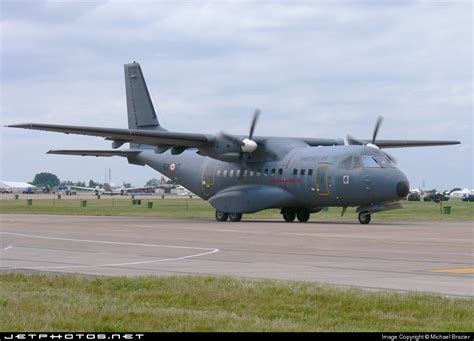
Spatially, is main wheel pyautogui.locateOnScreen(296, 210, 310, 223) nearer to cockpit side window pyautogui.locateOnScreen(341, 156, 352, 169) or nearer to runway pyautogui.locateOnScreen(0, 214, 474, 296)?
cockpit side window pyautogui.locateOnScreen(341, 156, 352, 169)

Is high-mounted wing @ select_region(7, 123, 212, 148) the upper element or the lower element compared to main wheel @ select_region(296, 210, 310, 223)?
upper

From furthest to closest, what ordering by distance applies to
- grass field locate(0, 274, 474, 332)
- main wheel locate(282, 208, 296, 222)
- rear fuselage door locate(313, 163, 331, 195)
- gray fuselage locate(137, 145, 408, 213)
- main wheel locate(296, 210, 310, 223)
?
main wheel locate(282, 208, 296, 222)
main wheel locate(296, 210, 310, 223)
rear fuselage door locate(313, 163, 331, 195)
gray fuselage locate(137, 145, 408, 213)
grass field locate(0, 274, 474, 332)

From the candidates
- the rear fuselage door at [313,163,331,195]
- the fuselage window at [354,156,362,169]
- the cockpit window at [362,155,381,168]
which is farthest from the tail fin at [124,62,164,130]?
the cockpit window at [362,155,381,168]

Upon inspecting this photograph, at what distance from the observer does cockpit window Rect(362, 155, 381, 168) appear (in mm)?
37000

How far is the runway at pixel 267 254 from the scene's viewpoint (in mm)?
16453

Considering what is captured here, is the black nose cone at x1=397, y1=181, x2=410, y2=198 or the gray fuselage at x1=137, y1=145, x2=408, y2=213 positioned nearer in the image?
the black nose cone at x1=397, y1=181, x2=410, y2=198

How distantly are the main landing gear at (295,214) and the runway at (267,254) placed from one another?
9700 mm

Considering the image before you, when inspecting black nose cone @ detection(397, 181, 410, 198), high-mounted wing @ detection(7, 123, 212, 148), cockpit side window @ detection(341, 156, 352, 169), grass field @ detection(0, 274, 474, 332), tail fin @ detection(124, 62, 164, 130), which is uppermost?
tail fin @ detection(124, 62, 164, 130)

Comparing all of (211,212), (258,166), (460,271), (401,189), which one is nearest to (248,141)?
(258,166)

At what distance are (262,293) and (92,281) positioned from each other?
3109mm

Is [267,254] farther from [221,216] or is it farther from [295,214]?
[295,214]

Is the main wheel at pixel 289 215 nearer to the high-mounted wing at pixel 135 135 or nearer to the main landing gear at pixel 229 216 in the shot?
the main landing gear at pixel 229 216

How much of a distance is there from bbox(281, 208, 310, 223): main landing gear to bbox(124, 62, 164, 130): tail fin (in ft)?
30.1

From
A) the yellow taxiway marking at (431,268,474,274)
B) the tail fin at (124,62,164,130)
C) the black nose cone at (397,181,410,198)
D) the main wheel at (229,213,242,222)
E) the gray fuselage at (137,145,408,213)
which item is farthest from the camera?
the tail fin at (124,62,164,130)
